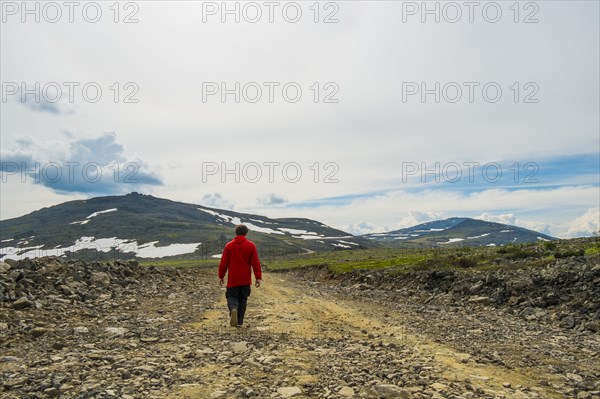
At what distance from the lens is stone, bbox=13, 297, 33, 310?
14.9 metres

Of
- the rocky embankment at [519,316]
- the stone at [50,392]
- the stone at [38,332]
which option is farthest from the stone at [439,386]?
the stone at [38,332]

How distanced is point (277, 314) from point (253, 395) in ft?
31.1

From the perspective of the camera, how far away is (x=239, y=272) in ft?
48.1

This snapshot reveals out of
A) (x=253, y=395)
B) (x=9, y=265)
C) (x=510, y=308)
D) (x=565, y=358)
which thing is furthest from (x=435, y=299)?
(x=9, y=265)

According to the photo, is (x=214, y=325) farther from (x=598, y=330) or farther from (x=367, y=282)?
(x=367, y=282)

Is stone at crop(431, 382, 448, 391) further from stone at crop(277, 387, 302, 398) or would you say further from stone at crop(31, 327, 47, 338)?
stone at crop(31, 327, 47, 338)

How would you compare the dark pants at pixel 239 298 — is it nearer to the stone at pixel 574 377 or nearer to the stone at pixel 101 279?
the stone at pixel 574 377

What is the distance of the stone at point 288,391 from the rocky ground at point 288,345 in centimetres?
4

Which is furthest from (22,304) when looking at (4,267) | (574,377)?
(574,377)

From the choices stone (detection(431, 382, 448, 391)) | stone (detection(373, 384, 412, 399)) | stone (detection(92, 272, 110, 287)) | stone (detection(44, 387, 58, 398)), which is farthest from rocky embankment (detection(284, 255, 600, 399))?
stone (detection(92, 272, 110, 287))

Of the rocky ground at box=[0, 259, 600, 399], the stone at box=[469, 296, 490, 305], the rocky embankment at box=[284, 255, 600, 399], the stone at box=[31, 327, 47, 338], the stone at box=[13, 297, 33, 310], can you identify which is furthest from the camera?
the stone at box=[469, 296, 490, 305]

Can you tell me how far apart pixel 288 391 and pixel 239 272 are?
7.31 meters

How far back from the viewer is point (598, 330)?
14.5 m

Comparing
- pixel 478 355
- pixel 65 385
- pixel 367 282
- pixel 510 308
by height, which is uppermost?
pixel 65 385
